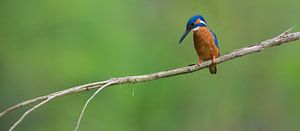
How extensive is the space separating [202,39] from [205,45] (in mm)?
107

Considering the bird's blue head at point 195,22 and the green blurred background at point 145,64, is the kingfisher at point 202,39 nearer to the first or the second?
the bird's blue head at point 195,22

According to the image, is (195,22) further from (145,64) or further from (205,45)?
(145,64)

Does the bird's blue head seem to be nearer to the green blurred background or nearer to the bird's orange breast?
the bird's orange breast

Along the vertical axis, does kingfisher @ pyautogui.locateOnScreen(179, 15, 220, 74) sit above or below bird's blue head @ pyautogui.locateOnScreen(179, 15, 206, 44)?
below

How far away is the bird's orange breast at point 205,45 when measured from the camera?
5.67 meters

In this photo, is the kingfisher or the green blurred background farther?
the green blurred background

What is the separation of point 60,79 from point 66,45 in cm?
57

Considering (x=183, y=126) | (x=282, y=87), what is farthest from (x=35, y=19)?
(x=282, y=87)

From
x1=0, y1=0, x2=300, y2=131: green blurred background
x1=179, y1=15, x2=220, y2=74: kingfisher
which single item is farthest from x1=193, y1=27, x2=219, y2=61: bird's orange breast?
x1=0, y1=0, x2=300, y2=131: green blurred background

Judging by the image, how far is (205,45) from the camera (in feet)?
18.9

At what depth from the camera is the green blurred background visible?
496 inches

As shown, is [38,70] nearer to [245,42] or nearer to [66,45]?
[66,45]

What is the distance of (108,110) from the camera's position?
542 inches

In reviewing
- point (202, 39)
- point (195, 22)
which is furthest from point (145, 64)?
point (195, 22)
